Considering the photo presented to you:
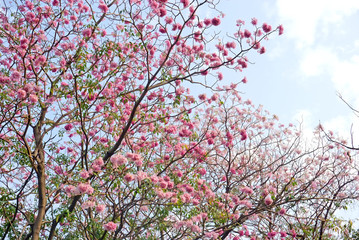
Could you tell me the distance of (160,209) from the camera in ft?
17.6

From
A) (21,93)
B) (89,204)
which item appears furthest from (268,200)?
(21,93)

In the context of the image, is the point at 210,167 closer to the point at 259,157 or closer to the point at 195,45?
the point at 259,157

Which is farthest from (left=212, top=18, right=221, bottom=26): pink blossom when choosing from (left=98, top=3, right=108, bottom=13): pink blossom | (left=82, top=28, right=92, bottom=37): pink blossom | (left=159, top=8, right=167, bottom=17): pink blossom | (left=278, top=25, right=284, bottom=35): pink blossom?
(left=82, top=28, right=92, bottom=37): pink blossom

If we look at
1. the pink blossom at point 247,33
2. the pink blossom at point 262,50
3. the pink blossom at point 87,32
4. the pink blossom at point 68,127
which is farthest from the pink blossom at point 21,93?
the pink blossom at point 262,50

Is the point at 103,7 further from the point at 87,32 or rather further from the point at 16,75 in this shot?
the point at 16,75

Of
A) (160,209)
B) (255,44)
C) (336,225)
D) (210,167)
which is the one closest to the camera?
(160,209)

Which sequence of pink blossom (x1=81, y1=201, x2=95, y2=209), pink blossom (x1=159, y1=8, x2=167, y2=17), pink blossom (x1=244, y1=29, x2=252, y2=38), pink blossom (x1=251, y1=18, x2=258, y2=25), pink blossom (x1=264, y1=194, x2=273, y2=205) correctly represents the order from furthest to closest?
1. pink blossom (x1=251, y1=18, x2=258, y2=25)
2. pink blossom (x1=244, y1=29, x2=252, y2=38)
3. pink blossom (x1=264, y1=194, x2=273, y2=205)
4. pink blossom (x1=159, y1=8, x2=167, y2=17)
5. pink blossom (x1=81, y1=201, x2=95, y2=209)

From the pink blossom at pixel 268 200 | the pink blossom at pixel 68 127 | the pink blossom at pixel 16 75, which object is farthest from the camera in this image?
the pink blossom at pixel 68 127

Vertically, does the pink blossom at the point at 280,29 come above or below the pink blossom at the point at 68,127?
above

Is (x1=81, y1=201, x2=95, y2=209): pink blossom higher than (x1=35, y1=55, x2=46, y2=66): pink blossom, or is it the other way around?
(x1=35, y1=55, x2=46, y2=66): pink blossom

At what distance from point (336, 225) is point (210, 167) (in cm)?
317

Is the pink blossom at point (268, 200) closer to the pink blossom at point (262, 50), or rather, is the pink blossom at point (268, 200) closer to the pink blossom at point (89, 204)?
the pink blossom at point (262, 50)

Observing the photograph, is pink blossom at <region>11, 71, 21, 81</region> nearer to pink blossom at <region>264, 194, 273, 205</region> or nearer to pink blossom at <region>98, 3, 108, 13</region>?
pink blossom at <region>98, 3, 108, 13</region>

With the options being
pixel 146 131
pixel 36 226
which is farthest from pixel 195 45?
pixel 36 226
